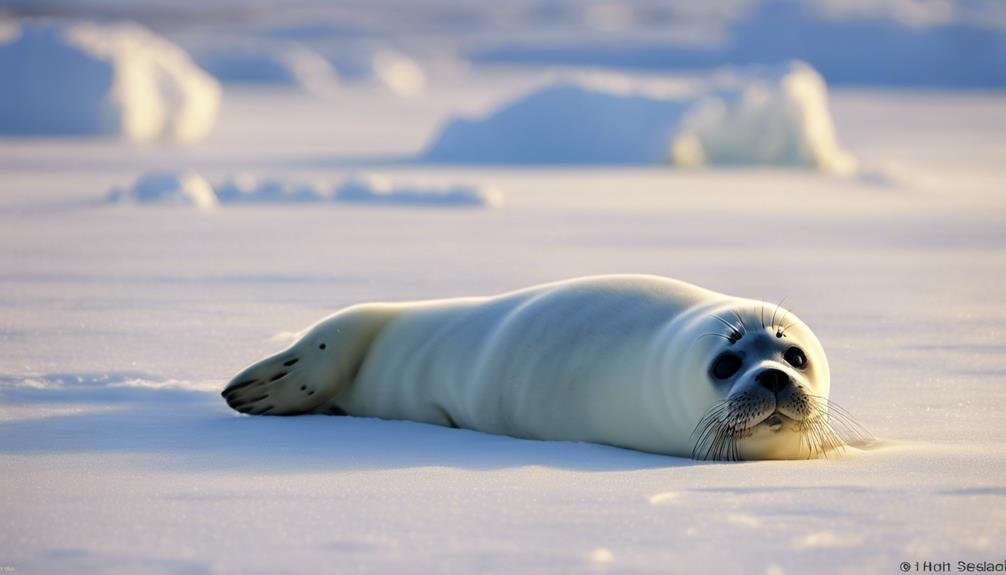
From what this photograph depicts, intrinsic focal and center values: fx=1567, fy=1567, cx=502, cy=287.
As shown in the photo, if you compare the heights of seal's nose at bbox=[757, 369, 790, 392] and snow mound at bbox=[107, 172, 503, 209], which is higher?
snow mound at bbox=[107, 172, 503, 209]

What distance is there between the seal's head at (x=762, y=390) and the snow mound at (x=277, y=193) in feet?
16.7

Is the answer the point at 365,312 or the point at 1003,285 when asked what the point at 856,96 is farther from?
the point at 365,312

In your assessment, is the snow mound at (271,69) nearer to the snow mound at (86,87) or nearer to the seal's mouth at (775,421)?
the snow mound at (86,87)

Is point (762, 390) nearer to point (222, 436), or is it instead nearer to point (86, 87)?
point (222, 436)

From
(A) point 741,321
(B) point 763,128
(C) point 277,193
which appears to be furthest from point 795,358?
(B) point 763,128

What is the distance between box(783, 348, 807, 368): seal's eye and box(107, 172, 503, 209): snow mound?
513 centimetres

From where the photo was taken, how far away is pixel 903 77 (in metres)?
26.5

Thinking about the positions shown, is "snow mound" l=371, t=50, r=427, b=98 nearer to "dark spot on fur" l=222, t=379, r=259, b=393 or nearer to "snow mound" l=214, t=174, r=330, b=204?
"snow mound" l=214, t=174, r=330, b=204

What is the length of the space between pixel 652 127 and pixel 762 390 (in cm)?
794

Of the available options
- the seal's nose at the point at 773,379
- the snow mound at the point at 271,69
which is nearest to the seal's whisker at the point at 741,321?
the seal's nose at the point at 773,379

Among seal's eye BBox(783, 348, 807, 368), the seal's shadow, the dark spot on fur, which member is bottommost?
the seal's shadow

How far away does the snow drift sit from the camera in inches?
415

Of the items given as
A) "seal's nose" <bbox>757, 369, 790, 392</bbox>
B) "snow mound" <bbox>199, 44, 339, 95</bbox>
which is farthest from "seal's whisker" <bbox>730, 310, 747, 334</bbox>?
"snow mound" <bbox>199, 44, 339, 95</bbox>

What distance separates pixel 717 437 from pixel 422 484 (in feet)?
1.86
